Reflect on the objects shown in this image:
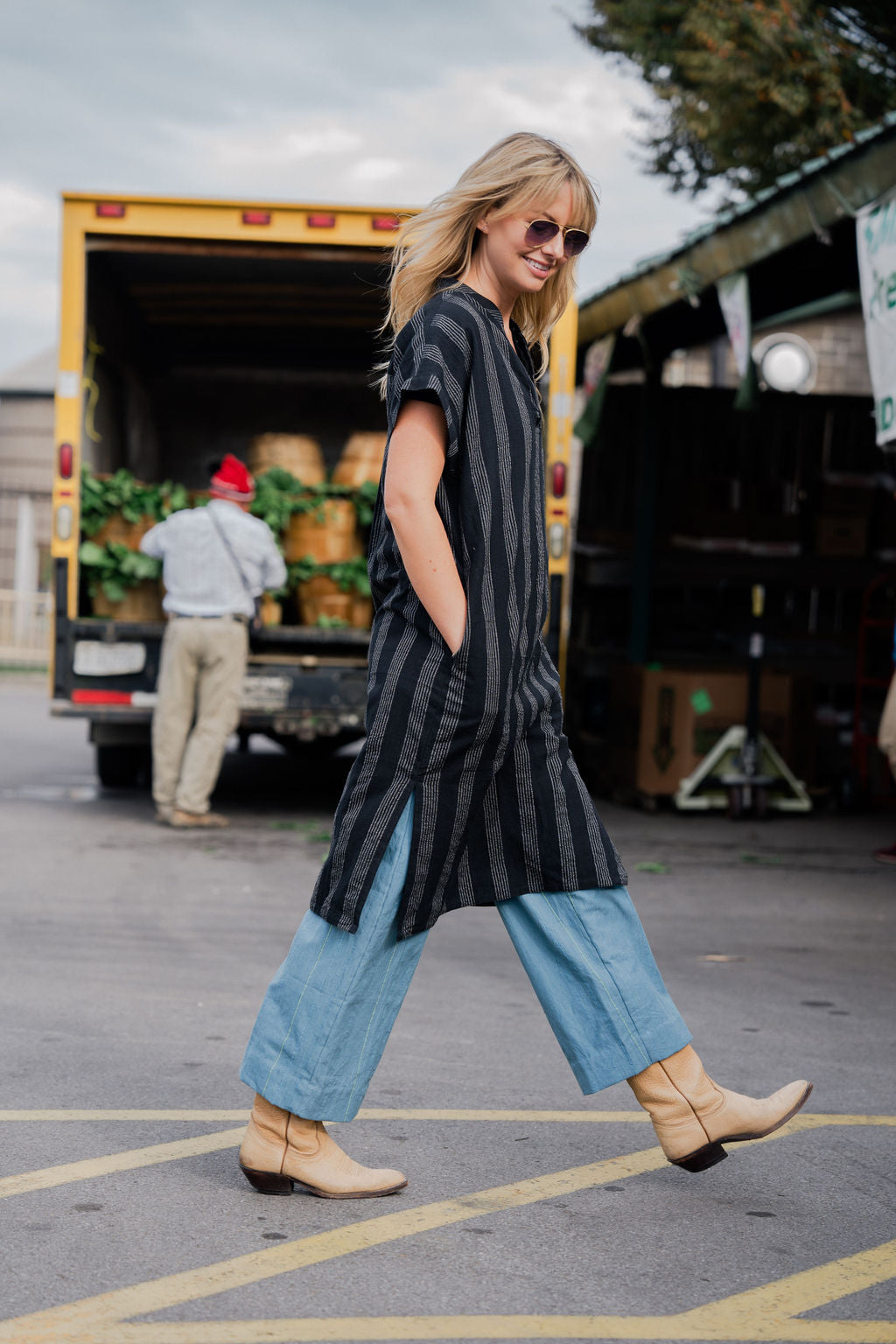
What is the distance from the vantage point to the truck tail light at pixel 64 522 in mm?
8852

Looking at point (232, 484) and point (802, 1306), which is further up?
point (232, 484)

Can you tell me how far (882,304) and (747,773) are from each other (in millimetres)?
3801

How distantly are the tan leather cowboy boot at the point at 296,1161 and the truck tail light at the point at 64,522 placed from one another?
20.2 ft

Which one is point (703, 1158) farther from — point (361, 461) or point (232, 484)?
point (361, 461)

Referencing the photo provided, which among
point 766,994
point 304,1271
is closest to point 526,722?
point 304,1271

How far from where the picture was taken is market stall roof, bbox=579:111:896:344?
7234mm

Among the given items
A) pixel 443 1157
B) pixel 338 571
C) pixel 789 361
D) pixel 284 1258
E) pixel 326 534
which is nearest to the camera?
pixel 284 1258

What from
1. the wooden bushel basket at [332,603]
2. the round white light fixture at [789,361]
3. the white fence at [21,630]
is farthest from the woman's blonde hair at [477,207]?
the white fence at [21,630]

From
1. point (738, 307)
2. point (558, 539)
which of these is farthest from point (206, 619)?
Result: point (738, 307)

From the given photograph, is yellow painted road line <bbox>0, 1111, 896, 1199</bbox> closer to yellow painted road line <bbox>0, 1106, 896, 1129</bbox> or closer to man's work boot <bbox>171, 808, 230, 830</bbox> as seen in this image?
yellow painted road line <bbox>0, 1106, 896, 1129</bbox>

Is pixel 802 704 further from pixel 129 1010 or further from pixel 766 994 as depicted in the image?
pixel 129 1010

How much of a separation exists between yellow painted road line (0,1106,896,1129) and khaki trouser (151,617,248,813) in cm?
515

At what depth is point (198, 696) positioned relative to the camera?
8969 mm

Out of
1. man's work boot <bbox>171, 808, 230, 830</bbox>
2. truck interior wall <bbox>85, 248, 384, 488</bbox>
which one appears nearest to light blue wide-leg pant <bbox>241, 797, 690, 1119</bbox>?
man's work boot <bbox>171, 808, 230, 830</bbox>
